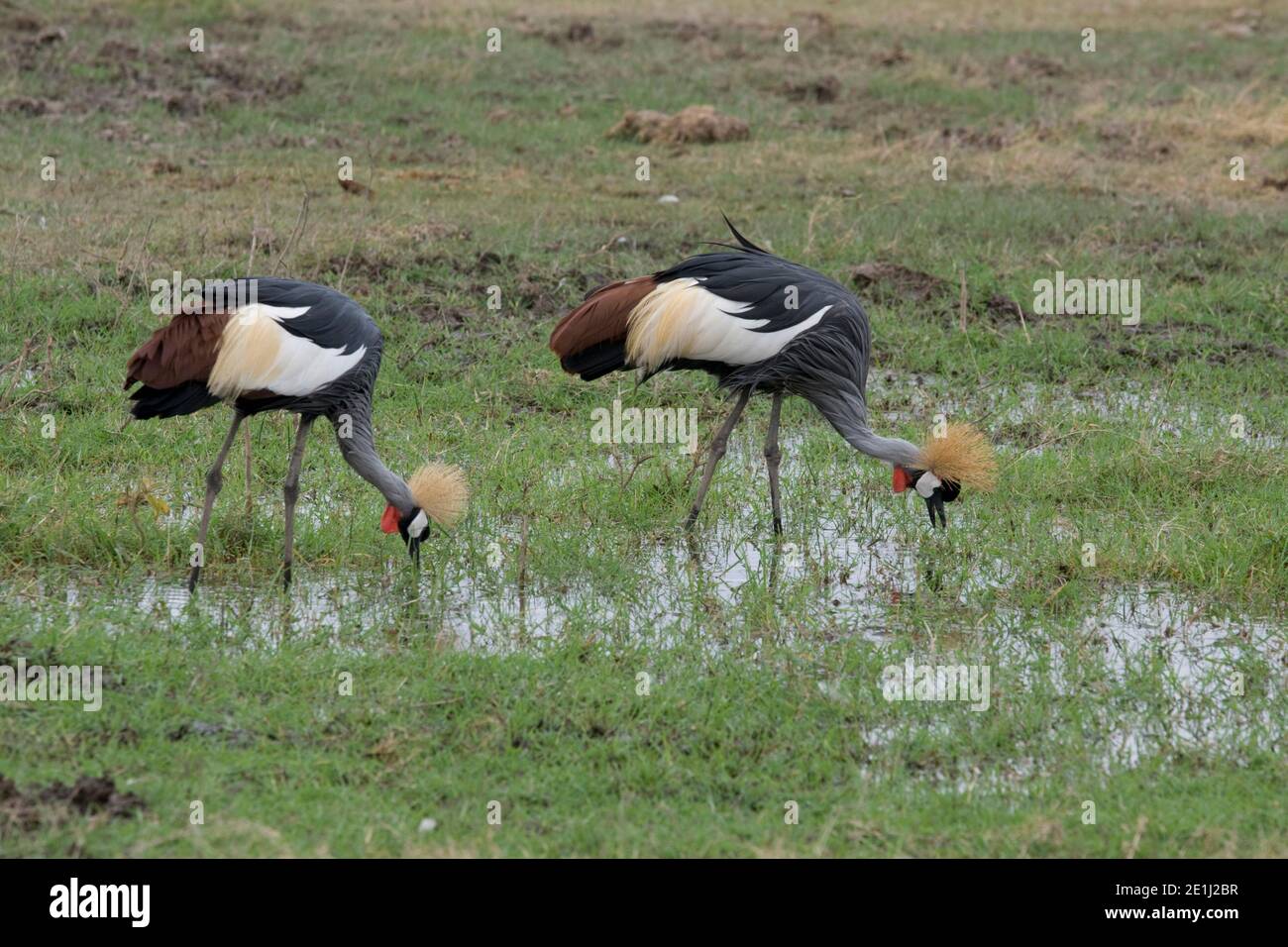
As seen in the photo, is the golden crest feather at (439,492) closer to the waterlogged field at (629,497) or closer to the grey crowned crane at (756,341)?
the waterlogged field at (629,497)

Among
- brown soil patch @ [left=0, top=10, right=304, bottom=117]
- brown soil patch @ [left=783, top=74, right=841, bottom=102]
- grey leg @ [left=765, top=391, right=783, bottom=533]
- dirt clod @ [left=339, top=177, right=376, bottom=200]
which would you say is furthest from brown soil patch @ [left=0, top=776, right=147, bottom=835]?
brown soil patch @ [left=783, top=74, right=841, bottom=102]

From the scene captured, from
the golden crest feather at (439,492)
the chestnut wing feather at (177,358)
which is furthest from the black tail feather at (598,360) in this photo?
the chestnut wing feather at (177,358)

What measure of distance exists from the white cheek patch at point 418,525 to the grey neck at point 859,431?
1.91m

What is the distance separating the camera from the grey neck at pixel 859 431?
6566mm

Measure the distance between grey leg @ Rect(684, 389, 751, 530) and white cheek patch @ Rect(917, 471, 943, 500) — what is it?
0.86 metres

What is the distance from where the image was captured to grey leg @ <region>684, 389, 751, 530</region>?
681 cm

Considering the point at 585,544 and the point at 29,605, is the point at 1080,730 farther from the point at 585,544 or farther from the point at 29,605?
the point at 29,605

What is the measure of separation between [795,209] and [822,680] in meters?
6.59

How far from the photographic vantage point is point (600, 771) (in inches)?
178

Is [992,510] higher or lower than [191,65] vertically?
lower

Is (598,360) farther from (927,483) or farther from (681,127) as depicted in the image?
(681,127)

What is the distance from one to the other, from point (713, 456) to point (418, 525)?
5.03ft

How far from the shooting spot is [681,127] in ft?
42.4

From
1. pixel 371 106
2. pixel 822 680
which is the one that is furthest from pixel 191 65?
pixel 822 680
